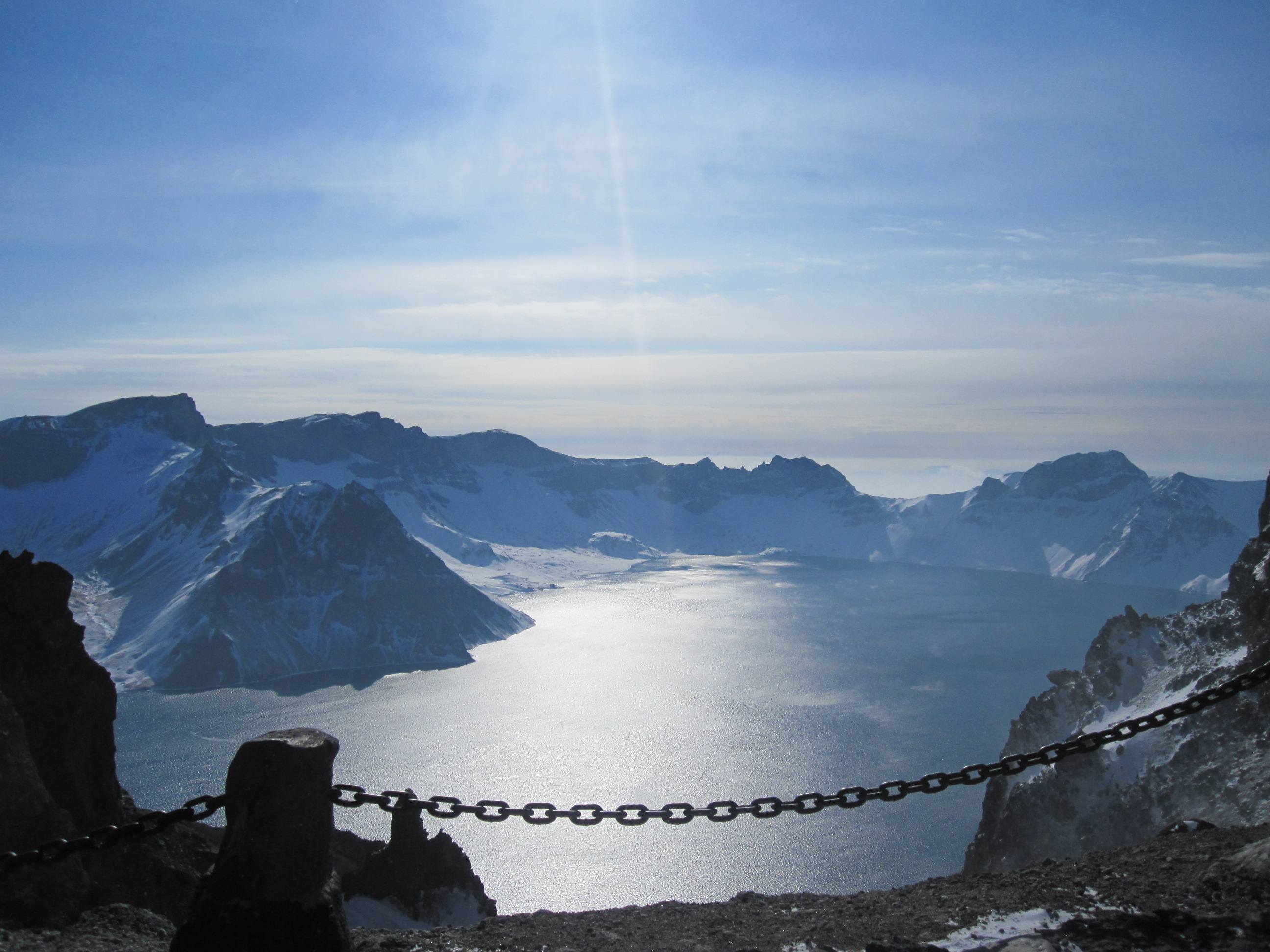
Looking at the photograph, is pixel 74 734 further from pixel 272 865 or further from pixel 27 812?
pixel 272 865

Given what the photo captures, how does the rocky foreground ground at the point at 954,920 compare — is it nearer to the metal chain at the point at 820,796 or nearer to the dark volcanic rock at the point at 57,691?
the metal chain at the point at 820,796

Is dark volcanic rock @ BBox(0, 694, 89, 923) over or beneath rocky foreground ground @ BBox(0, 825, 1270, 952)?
beneath

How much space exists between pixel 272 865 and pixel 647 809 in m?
2.51

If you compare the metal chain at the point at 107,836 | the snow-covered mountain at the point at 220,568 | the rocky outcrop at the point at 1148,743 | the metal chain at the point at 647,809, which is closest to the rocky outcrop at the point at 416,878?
the metal chain at the point at 647,809

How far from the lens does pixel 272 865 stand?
5.24m

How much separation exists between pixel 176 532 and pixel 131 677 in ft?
183

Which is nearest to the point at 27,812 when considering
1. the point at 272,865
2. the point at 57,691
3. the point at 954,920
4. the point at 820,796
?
the point at 57,691

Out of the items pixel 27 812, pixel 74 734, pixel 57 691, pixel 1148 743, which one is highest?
pixel 57 691

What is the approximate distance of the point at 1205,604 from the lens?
43.6 m

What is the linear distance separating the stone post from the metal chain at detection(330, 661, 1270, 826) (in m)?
0.27

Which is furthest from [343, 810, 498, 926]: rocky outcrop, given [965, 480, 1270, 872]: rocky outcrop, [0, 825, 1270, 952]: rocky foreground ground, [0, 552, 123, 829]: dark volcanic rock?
[965, 480, 1270, 872]: rocky outcrop

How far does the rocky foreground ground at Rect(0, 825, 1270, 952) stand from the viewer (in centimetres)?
546

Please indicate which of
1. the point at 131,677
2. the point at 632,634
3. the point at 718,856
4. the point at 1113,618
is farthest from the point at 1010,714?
the point at 131,677

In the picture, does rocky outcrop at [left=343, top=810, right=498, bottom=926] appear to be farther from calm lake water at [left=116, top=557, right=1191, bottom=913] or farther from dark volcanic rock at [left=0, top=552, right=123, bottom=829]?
calm lake water at [left=116, top=557, right=1191, bottom=913]
